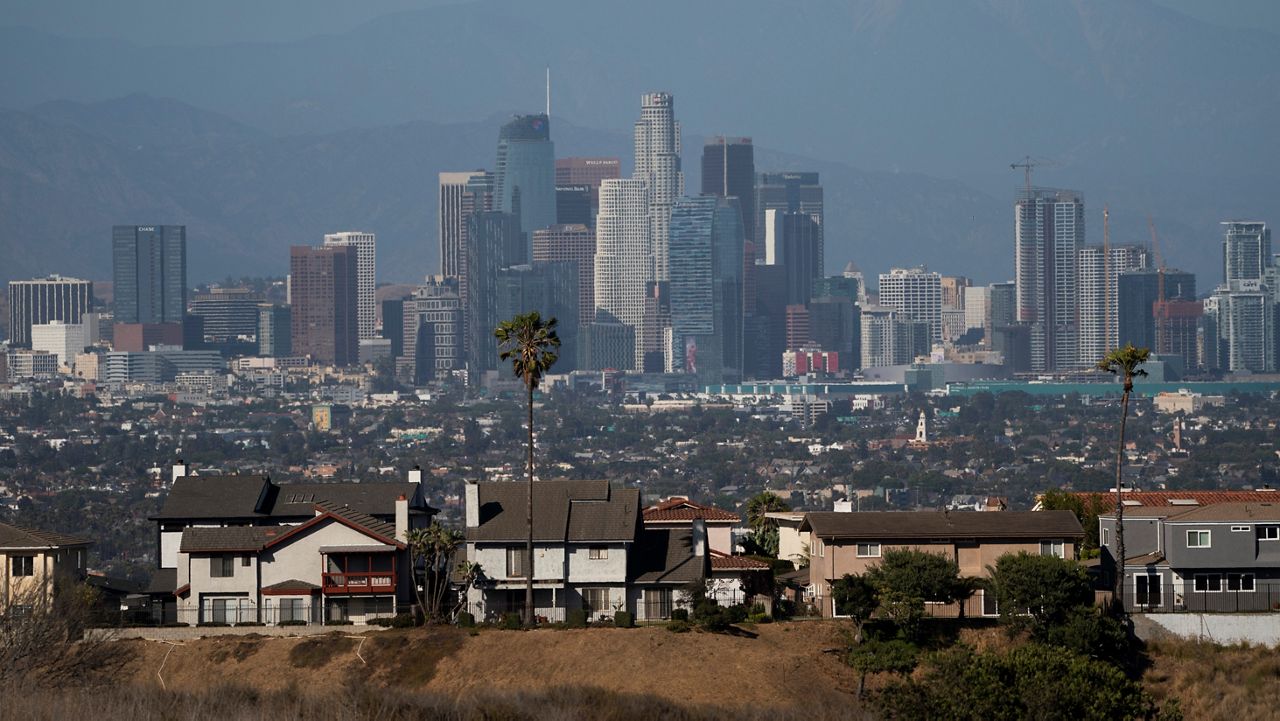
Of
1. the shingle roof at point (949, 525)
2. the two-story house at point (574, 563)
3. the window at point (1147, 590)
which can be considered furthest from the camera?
the two-story house at point (574, 563)

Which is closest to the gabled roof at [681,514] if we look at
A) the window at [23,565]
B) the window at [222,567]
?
the window at [222,567]

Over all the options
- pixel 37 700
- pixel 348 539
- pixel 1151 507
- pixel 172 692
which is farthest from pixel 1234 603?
pixel 37 700

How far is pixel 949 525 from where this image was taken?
284 feet

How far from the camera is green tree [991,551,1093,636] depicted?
78375 millimetres

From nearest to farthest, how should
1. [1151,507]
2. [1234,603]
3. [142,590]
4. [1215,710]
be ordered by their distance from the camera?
[1215,710]
[1234,603]
[1151,507]
[142,590]

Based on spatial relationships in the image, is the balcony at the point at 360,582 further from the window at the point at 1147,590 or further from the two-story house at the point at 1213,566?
the window at the point at 1147,590

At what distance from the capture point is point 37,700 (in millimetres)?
53500

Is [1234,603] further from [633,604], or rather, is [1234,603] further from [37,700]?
[37,700]

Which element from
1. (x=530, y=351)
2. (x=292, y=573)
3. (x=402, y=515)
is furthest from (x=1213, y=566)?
(x=292, y=573)

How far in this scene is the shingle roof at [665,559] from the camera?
87.4 metres

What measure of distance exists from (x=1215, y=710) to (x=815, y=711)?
17.7m

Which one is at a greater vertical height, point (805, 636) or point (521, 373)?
point (521, 373)

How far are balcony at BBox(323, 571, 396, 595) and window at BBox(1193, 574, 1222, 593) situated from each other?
94.7 ft

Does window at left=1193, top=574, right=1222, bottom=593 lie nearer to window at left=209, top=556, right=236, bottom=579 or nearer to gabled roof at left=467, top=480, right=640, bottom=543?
gabled roof at left=467, top=480, right=640, bottom=543
